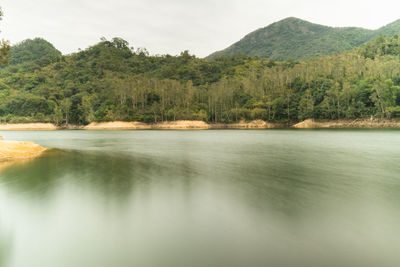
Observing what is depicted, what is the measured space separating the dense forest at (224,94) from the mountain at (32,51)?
36056 millimetres

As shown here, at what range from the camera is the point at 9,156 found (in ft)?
42.9

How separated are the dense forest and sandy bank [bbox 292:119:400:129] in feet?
4.56

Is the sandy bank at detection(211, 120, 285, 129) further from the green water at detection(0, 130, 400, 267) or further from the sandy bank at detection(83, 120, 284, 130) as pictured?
the green water at detection(0, 130, 400, 267)

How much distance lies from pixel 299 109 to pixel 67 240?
2369 inches

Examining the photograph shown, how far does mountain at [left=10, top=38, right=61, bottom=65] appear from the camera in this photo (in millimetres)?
122625

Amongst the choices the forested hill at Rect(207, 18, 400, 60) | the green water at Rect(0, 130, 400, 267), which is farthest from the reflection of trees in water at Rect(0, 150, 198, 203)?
the forested hill at Rect(207, 18, 400, 60)

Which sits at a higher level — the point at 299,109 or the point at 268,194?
the point at 299,109

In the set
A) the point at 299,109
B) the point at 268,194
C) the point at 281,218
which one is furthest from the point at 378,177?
the point at 299,109

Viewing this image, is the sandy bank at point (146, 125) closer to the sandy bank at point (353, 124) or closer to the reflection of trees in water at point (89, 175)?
the sandy bank at point (353, 124)

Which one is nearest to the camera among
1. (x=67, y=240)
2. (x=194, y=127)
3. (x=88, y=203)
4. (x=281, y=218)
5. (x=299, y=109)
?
(x=67, y=240)

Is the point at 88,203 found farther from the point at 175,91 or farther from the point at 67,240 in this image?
the point at 175,91

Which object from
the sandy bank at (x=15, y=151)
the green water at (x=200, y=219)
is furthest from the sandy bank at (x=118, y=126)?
the green water at (x=200, y=219)

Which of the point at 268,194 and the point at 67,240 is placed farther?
the point at 268,194

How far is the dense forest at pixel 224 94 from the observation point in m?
50.9
